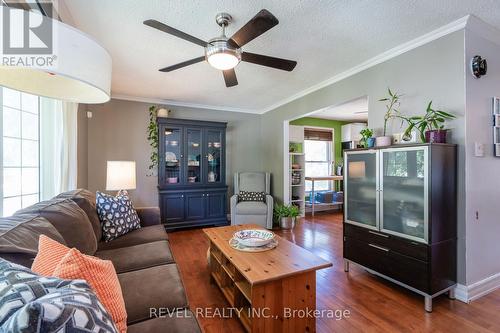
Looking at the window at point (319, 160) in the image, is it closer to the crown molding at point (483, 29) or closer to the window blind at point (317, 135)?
the window blind at point (317, 135)

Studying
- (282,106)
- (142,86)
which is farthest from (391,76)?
(142,86)

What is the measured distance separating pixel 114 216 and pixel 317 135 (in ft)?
16.3

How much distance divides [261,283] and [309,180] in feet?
14.8

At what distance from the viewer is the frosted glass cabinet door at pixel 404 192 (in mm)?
1946

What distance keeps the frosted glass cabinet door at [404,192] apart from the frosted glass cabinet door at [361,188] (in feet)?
0.32

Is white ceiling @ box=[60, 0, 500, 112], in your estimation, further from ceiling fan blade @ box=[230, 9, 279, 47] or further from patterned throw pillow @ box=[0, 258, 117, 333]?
patterned throw pillow @ box=[0, 258, 117, 333]

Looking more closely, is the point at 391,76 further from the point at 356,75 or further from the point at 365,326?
the point at 365,326

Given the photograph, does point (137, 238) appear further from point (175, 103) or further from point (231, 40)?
point (175, 103)

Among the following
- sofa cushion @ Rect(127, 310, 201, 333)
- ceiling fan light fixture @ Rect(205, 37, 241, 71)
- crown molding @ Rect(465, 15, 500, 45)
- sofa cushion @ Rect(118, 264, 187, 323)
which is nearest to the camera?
sofa cushion @ Rect(127, 310, 201, 333)

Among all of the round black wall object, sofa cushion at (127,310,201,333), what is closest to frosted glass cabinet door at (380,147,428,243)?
the round black wall object

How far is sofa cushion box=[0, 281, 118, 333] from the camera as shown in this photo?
1.48ft

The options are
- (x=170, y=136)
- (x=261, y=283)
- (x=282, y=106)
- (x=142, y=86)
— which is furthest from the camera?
(x=282, y=106)

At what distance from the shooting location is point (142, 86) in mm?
3645

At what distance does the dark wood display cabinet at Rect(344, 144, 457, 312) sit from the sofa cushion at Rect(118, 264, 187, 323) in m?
1.88
